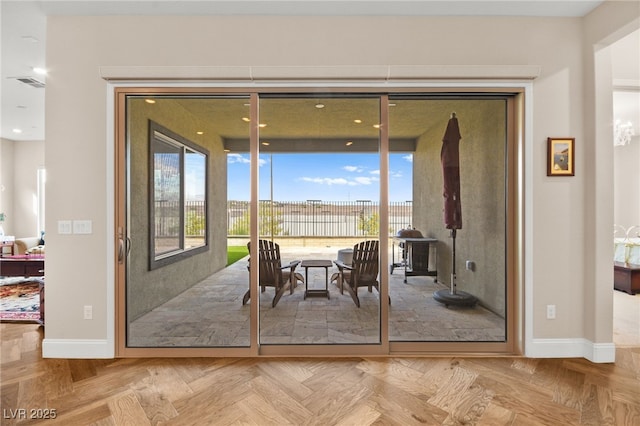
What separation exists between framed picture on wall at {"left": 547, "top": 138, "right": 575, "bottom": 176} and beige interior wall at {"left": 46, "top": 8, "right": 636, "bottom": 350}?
57 millimetres

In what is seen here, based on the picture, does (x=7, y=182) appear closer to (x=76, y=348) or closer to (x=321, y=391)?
(x=76, y=348)

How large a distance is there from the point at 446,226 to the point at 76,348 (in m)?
3.92

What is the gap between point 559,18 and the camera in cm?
271

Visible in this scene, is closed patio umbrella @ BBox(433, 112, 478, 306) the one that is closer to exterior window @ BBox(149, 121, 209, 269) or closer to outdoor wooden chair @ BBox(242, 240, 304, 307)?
outdoor wooden chair @ BBox(242, 240, 304, 307)

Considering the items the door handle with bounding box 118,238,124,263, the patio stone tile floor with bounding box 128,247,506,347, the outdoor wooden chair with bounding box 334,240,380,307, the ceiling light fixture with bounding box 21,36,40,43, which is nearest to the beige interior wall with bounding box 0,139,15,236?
the ceiling light fixture with bounding box 21,36,40,43

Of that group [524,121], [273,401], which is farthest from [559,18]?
[273,401]

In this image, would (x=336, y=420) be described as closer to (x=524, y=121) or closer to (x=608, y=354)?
(x=608, y=354)

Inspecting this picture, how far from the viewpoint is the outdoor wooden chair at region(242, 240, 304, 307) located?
116 inches

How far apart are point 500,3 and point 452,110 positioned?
0.99 m

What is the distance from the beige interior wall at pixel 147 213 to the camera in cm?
303

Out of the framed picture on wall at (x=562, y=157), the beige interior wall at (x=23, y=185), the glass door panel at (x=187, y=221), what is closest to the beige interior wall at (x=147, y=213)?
the glass door panel at (x=187, y=221)

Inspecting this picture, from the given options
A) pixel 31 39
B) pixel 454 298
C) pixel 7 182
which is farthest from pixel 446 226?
pixel 7 182

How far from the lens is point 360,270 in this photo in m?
3.16

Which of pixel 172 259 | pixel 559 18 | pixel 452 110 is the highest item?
pixel 559 18
